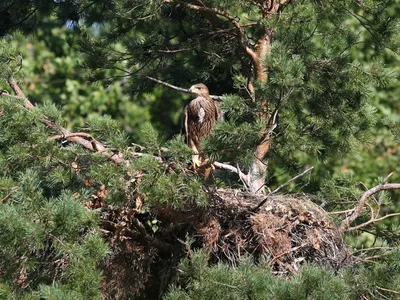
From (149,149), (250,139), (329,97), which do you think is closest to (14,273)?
(149,149)

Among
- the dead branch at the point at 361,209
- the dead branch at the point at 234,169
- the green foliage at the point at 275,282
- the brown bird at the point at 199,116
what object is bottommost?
the dead branch at the point at 361,209

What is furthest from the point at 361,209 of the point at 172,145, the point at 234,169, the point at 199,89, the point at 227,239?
the point at 172,145

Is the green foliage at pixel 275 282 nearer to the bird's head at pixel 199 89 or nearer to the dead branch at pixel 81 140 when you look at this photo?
the dead branch at pixel 81 140

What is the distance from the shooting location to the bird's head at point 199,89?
7.39 meters

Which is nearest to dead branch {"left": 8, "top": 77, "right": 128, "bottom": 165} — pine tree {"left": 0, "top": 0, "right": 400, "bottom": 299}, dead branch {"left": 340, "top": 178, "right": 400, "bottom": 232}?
pine tree {"left": 0, "top": 0, "right": 400, "bottom": 299}

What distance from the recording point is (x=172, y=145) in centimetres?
543

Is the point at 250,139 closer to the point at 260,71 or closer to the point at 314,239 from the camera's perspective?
the point at 314,239

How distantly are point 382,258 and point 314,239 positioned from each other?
0.44 metres

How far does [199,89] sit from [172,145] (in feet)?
6.71

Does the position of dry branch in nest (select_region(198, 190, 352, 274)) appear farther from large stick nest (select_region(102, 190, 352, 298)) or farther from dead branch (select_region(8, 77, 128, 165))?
dead branch (select_region(8, 77, 128, 165))

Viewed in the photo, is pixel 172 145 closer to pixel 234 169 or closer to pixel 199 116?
pixel 234 169

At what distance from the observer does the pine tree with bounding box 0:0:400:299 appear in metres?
4.97

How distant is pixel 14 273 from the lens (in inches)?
202

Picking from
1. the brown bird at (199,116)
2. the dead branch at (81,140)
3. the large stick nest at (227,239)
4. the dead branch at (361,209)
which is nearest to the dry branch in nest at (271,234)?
the large stick nest at (227,239)
